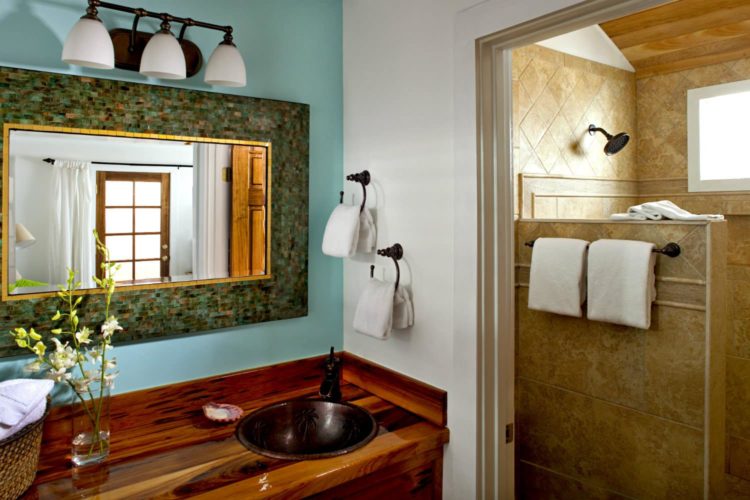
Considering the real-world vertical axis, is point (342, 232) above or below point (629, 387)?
above

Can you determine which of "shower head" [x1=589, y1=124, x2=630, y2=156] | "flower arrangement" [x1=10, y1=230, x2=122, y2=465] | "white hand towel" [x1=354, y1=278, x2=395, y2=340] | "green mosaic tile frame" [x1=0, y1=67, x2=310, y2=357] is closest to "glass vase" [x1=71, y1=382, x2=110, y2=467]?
"flower arrangement" [x1=10, y1=230, x2=122, y2=465]

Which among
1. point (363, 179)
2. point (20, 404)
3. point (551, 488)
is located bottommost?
point (551, 488)

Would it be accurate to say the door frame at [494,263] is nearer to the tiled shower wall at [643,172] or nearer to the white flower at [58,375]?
the tiled shower wall at [643,172]

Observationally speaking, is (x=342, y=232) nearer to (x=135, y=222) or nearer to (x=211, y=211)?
(x=211, y=211)

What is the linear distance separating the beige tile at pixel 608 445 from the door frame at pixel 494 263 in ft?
2.70

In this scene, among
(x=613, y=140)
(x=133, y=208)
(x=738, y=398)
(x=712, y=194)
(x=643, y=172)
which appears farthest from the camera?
(x=643, y=172)

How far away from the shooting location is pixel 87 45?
1.37m

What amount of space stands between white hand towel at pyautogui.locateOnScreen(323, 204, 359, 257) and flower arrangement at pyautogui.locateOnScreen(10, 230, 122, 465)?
2.20 ft

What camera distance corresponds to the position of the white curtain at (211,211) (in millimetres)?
1718

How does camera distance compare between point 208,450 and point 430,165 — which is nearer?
point 208,450

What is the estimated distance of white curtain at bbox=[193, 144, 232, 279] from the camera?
1.72 m

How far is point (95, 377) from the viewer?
54.9 inches

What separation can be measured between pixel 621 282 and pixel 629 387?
0.43 meters

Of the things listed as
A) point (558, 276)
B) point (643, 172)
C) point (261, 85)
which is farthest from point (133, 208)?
point (643, 172)
